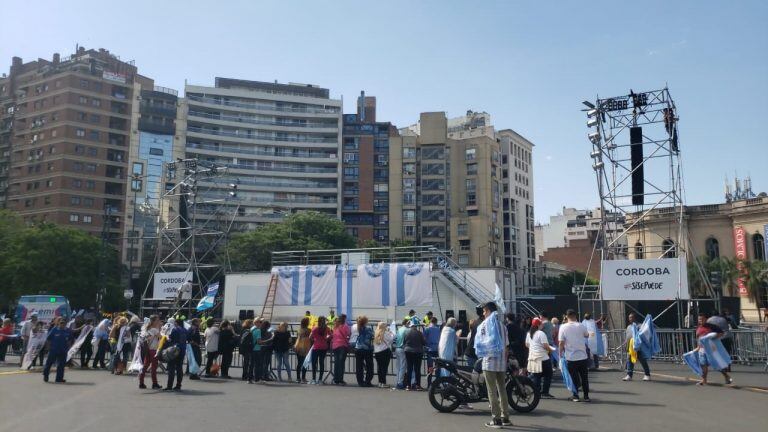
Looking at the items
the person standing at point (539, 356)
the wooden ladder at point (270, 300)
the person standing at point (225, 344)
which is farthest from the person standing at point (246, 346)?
the wooden ladder at point (270, 300)

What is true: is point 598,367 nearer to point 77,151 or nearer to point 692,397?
point 692,397

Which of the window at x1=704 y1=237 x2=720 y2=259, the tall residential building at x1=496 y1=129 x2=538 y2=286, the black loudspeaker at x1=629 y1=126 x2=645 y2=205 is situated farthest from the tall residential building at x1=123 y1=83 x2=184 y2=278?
the black loudspeaker at x1=629 y1=126 x2=645 y2=205

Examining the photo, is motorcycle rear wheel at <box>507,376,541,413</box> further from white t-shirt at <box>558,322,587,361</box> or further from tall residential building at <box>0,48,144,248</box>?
tall residential building at <box>0,48,144,248</box>

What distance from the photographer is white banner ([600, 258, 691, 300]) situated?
19.5m

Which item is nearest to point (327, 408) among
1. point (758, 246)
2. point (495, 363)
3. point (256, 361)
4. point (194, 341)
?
point (495, 363)

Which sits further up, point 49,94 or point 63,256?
point 49,94

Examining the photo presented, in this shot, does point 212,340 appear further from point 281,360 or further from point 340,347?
point 340,347

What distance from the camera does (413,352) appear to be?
44.2ft

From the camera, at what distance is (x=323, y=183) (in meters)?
92.8

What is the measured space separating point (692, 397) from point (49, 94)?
9038cm

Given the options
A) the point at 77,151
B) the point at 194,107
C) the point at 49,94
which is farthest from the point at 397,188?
the point at 49,94

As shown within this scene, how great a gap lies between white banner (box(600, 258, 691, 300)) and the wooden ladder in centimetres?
2052

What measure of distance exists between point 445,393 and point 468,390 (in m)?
0.56

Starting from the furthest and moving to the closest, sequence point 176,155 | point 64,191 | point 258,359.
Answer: point 176,155
point 64,191
point 258,359
